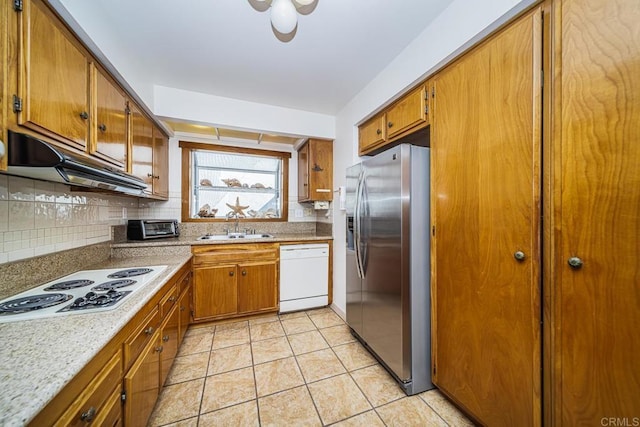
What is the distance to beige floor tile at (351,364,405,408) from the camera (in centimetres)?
152

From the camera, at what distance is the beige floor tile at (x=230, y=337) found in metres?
2.12

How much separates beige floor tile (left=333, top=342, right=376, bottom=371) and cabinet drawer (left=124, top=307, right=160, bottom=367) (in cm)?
139

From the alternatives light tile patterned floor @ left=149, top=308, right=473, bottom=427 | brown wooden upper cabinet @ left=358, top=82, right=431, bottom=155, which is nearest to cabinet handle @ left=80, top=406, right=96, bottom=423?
light tile patterned floor @ left=149, top=308, right=473, bottom=427

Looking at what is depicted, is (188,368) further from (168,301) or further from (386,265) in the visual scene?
(386,265)

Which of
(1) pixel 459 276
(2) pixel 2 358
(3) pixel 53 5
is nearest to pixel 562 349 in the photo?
(1) pixel 459 276

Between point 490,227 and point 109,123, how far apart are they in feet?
7.82

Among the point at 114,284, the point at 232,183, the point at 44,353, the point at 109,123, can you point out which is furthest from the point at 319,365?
the point at 232,183

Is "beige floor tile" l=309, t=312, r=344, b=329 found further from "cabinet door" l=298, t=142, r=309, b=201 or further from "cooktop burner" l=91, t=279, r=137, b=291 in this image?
"cooktop burner" l=91, t=279, r=137, b=291

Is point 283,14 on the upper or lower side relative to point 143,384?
upper

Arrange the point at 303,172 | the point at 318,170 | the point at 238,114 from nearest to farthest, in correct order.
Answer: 1. the point at 238,114
2. the point at 318,170
3. the point at 303,172

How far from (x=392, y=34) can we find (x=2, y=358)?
237 cm

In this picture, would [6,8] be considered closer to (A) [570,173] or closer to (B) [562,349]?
(A) [570,173]

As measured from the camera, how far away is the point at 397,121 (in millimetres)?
1870

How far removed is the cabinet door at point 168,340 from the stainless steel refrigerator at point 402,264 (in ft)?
4.87
